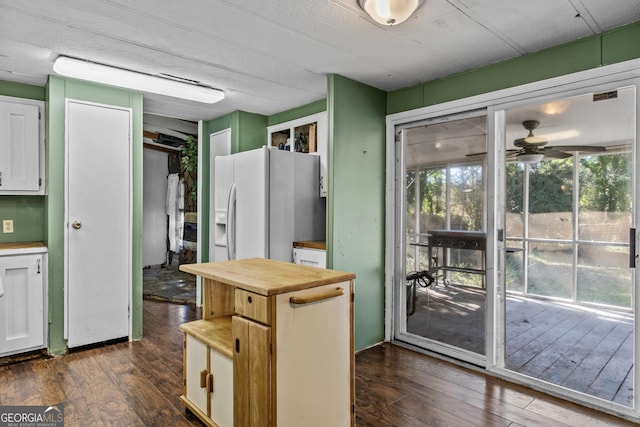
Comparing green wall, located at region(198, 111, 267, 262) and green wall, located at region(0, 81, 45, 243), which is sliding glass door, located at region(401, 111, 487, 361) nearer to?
green wall, located at region(198, 111, 267, 262)

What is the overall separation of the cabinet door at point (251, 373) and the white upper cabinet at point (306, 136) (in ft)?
7.43

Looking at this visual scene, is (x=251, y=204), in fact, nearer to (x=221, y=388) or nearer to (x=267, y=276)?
(x=267, y=276)

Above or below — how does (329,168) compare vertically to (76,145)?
below

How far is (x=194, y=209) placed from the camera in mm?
7344

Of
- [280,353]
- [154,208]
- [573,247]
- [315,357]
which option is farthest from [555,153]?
[154,208]

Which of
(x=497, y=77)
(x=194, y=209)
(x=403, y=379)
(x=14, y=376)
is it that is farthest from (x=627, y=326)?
(x=194, y=209)

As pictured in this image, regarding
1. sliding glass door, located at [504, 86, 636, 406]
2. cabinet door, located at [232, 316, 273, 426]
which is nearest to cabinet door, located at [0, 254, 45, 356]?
cabinet door, located at [232, 316, 273, 426]

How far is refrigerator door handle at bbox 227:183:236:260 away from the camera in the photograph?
3729mm

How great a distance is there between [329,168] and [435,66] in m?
1.15

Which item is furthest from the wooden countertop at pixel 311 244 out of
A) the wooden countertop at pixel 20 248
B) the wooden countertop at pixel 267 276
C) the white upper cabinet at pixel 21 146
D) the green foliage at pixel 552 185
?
the green foliage at pixel 552 185

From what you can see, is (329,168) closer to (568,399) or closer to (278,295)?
(278,295)

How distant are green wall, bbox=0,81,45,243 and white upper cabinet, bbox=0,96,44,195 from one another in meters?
0.12

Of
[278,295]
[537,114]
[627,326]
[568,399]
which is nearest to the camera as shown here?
[278,295]

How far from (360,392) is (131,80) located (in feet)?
9.91
